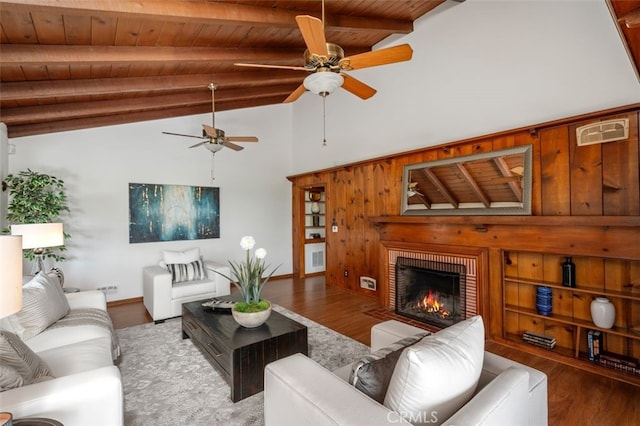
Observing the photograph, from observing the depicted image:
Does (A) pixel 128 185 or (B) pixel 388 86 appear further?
(A) pixel 128 185

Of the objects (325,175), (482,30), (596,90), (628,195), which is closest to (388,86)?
(482,30)

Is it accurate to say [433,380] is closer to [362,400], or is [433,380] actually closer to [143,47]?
[362,400]

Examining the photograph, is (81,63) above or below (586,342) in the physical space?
above

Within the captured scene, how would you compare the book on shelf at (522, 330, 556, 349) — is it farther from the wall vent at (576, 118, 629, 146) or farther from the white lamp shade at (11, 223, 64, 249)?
the white lamp shade at (11, 223, 64, 249)

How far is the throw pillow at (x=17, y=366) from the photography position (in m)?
1.44

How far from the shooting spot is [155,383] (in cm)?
250

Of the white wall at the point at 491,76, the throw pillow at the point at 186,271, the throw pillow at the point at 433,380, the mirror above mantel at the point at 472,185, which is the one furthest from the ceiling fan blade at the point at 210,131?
the throw pillow at the point at 433,380

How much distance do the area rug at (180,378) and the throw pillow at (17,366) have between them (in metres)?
0.69

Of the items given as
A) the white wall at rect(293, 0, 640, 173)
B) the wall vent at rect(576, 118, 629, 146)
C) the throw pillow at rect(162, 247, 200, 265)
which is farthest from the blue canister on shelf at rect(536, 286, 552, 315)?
the throw pillow at rect(162, 247, 200, 265)

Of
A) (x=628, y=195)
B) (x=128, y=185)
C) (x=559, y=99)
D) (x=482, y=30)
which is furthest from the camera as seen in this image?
(x=128, y=185)

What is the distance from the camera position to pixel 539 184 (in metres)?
2.99

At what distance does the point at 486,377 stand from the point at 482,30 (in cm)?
371

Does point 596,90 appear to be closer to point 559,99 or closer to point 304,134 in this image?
point 559,99

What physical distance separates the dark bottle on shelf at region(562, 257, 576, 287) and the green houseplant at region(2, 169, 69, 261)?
5.89 meters
